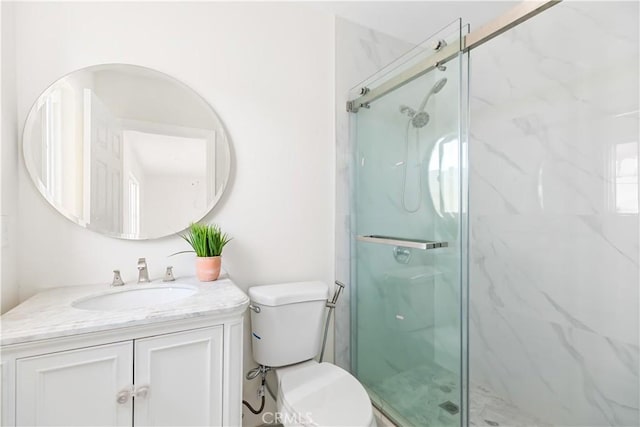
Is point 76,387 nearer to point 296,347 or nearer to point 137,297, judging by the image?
point 137,297

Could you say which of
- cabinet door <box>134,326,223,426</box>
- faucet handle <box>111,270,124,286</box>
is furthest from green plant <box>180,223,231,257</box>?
cabinet door <box>134,326,223,426</box>

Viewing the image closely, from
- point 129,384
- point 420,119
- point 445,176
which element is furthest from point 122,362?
point 420,119

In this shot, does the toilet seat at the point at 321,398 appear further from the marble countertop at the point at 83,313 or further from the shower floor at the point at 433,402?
the marble countertop at the point at 83,313

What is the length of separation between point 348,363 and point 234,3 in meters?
2.13

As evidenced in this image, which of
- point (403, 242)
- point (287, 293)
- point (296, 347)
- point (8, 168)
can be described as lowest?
point (296, 347)

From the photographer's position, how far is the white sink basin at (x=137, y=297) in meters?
1.27

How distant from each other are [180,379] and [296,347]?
59cm

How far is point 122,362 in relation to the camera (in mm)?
997

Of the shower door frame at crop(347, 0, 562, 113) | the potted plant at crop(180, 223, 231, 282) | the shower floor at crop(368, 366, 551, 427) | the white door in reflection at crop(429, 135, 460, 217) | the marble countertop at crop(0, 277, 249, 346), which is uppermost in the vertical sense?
the shower door frame at crop(347, 0, 562, 113)

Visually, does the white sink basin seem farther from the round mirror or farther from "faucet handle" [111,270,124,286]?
the round mirror

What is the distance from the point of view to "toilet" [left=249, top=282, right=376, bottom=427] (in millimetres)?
1300

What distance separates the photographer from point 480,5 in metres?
1.83

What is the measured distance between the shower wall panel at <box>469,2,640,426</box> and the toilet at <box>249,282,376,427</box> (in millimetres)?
1172

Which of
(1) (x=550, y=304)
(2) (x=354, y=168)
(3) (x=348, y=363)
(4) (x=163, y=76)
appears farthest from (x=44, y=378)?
(1) (x=550, y=304)
